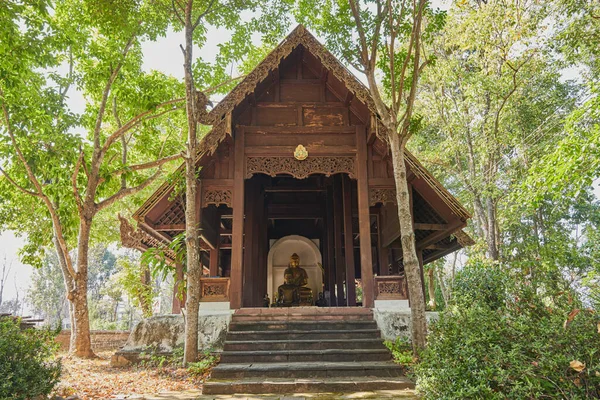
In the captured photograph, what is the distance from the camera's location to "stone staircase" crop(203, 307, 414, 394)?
5047 mm

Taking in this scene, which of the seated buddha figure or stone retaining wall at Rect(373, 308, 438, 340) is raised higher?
the seated buddha figure

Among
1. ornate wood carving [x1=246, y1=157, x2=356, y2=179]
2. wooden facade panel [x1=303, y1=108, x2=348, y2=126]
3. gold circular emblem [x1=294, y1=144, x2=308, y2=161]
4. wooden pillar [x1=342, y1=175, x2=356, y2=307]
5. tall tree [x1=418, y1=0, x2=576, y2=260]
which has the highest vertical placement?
tall tree [x1=418, y1=0, x2=576, y2=260]

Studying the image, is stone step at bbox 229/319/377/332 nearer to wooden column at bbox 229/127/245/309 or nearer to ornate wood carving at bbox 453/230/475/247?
wooden column at bbox 229/127/245/309

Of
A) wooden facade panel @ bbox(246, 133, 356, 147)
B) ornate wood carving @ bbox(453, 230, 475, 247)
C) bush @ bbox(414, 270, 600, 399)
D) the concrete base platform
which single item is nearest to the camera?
bush @ bbox(414, 270, 600, 399)

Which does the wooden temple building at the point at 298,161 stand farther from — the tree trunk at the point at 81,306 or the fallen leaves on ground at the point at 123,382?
the fallen leaves on ground at the point at 123,382

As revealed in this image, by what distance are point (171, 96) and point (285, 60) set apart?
383cm

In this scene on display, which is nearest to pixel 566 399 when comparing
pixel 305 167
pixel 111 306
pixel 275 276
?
pixel 305 167

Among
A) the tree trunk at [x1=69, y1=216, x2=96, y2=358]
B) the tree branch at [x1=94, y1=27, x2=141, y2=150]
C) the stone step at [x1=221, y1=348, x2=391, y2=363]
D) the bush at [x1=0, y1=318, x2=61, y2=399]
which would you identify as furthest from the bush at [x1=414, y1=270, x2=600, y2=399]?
the tree branch at [x1=94, y1=27, x2=141, y2=150]

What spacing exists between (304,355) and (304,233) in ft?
28.0

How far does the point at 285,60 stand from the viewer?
8.54 meters

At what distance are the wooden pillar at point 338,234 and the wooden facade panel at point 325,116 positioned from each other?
9.38 feet

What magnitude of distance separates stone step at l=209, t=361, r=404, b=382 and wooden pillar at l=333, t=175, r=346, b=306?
5206mm

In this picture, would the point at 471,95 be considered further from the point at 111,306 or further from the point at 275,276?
the point at 111,306

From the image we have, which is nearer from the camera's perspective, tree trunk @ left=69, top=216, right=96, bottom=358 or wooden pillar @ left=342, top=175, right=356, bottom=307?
tree trunk @ left=69, top=216, right=96, bottom=358
